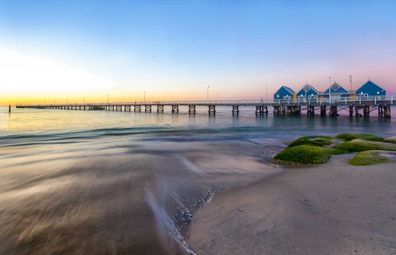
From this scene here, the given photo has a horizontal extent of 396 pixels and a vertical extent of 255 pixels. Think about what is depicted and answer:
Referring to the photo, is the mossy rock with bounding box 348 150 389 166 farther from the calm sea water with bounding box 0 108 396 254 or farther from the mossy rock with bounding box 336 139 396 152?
the calm sea water with bounding box 0 108 396 254

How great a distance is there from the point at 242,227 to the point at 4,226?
347 centimetres

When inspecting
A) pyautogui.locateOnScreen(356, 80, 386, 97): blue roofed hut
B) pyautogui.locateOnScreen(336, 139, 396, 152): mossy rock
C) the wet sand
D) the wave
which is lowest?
the wet sand

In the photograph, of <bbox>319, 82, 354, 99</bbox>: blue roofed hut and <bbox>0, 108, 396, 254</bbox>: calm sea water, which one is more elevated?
<bbox>319, 82, 354, 99</bbox>: blue roofed hut

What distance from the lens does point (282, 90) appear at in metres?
63.0

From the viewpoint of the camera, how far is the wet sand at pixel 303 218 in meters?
3.29

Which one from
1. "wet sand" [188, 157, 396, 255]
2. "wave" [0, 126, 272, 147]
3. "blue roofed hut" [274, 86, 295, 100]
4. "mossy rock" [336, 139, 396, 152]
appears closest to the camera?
"wet sand" [188, 157, 396, 255]

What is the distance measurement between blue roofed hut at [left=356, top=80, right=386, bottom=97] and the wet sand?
49092mm

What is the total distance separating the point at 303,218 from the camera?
13.5 ft

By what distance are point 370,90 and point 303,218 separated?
175ft

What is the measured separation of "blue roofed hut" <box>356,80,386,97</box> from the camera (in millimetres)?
47125

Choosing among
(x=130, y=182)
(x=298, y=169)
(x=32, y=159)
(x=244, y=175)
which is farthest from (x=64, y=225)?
(x=32, y=159)

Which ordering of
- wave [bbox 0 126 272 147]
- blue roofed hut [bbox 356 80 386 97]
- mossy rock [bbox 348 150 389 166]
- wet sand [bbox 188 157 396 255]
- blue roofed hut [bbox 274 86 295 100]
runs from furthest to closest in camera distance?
1. blue roofed hut [bbox 274 86 295 100]
2. blue roofed hut [bbox 356 80 386 97]
3. wave [bbox 0 126 272 147]
4. mossy rock [bbox 348 150 389 166]
5. wet sand [bbox 188 157 396 255]

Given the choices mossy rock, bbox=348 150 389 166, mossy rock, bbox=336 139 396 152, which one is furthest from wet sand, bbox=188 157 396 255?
mossy rock, bbox=336 139 396 152

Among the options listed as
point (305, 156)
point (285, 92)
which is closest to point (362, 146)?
point (305, 156)
